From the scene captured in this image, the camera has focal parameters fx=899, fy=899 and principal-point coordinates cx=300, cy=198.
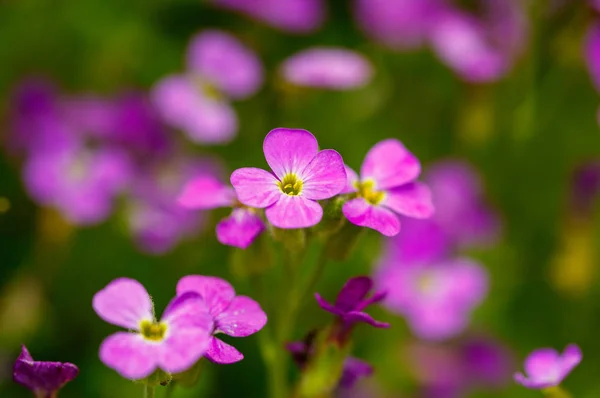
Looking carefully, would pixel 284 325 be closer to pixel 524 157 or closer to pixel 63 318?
pixel 63 318

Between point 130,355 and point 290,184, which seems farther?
point 290,184

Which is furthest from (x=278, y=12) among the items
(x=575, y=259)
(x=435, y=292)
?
(x=575, y=259)

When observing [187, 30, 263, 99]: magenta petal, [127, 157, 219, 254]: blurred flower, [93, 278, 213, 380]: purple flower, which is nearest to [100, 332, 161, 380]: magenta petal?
[93, 278, 213, 380]: purple flower

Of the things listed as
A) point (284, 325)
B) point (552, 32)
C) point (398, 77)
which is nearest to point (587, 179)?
point (552, 32)

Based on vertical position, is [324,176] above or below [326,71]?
above

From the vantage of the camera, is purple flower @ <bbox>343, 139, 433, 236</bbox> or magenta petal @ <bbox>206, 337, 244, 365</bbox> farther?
purple flower @ <bbox>343, 139, 433, 236</bbox>

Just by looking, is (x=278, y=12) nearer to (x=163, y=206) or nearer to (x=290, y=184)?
(x=163, y=206)

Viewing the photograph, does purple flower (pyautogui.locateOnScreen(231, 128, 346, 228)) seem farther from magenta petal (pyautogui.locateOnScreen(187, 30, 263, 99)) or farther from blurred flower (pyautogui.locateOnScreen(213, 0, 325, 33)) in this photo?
blurred flower (pyautogui.locateOnScreen(213, 0, 325, 33))
